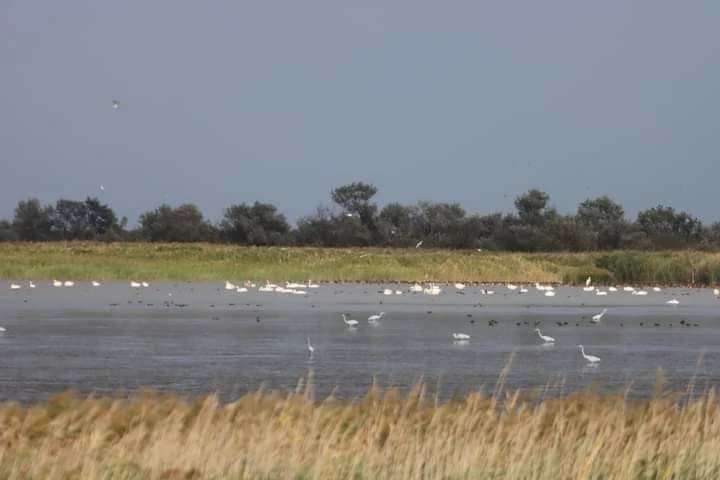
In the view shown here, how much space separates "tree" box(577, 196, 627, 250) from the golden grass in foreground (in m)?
84.9

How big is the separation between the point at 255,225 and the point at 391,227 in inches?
394

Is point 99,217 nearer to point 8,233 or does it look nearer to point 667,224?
point 8,233

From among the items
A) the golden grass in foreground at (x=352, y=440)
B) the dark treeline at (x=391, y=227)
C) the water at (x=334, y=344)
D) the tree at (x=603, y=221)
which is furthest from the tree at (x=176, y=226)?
the golden grass in foreground at (x=352, y=440)

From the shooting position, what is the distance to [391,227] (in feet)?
355

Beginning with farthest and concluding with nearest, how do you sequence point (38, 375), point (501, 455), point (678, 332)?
point (678, 332) → point (38, 375) → point (501, 455)

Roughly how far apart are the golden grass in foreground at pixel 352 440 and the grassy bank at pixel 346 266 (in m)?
46.6

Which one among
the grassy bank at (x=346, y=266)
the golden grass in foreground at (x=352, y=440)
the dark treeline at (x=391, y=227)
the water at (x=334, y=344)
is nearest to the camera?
the golden grass in foreground at (x=352, y=440)

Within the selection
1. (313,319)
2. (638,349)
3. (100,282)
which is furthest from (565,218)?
(638,349)

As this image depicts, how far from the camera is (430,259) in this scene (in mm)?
69938

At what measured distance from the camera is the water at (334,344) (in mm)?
20172

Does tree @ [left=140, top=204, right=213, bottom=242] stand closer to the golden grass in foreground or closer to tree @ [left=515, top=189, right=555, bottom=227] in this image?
tree @ [left=515, top=189, right=555, bottom=227]

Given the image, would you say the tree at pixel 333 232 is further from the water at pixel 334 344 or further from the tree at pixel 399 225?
the water at pixel 334 344

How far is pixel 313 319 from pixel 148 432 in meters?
23.3

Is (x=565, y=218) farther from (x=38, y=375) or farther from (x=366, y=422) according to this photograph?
(x=366, y=422)
